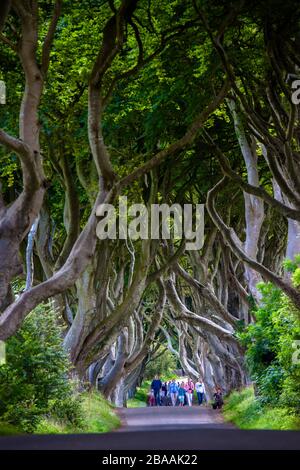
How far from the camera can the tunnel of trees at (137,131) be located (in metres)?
13.2

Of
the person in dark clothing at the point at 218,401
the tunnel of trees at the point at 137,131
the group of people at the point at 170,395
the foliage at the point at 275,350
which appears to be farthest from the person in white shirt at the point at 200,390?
the foliage at the point at 275,350

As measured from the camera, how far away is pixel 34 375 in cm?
1553

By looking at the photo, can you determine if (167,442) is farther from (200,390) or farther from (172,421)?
(200,390)

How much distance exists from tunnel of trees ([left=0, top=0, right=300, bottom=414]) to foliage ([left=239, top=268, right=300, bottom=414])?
41 centimetres

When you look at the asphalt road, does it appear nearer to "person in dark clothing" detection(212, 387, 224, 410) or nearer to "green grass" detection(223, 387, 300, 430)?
"green grass" detection(223, 387, 300, 430)

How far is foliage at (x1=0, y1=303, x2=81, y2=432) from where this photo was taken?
14.5 metres

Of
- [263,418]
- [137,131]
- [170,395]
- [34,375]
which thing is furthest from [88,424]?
[170,395]

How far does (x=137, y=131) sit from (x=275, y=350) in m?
7.08

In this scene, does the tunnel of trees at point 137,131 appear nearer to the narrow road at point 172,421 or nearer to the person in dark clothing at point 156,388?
the narrow road at point 172,421

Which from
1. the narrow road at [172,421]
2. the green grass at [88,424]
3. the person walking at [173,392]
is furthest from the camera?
the person walking at [173,392]

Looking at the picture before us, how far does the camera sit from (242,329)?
24.6 metres

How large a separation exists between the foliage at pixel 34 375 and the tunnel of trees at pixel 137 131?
0.63m
